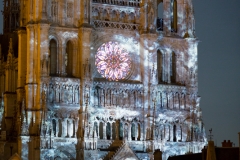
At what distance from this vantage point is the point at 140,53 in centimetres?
8106

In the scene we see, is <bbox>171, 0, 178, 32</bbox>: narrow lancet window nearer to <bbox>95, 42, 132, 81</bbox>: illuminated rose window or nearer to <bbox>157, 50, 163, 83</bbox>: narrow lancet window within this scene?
<bbox>157, 50, 163, 83</bbox>: narrow lancet window

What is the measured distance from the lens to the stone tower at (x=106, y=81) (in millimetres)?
76062

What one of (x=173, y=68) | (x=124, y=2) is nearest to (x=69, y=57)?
(x=124, y=2)

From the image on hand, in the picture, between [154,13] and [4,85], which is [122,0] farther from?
[4,85]

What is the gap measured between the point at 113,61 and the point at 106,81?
8.01 ft

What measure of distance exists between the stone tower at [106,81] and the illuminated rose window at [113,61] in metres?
0.08

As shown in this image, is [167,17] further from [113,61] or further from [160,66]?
[113,61]

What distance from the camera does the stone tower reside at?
76.1m

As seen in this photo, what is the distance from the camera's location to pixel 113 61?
80.7 m

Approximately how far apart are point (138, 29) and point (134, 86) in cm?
497

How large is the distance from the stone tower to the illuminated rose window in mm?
83

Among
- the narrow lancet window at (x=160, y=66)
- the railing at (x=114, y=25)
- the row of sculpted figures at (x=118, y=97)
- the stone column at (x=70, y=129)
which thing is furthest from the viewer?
the narrow lancet window at (x=160, y=66)

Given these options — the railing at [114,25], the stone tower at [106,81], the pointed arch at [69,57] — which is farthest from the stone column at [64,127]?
the railing at [114,25]

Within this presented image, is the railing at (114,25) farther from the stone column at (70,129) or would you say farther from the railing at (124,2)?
the stone column at (70,129)
